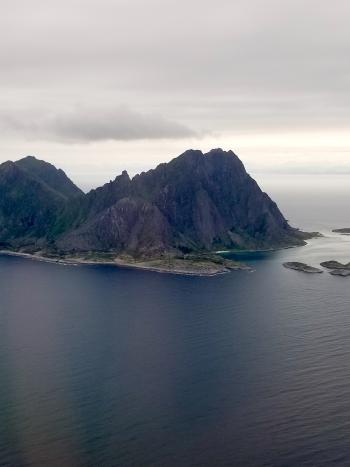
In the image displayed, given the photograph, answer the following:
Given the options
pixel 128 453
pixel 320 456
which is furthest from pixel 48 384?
pixel 320 456

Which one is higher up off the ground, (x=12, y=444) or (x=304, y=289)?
(x=304, y=289)

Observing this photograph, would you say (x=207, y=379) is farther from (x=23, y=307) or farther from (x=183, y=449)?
(x=23, y=307)

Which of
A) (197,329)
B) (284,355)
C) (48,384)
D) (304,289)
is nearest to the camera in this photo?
(48,384)

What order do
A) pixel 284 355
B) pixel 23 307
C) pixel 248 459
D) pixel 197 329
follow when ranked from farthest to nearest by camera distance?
1. pixel 23 307
2. pixel 197 329
3. pixel 284 355
4. pixel 248 459

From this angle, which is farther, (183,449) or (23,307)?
(23,307)

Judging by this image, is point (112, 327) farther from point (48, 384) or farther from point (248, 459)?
point (248, 459)

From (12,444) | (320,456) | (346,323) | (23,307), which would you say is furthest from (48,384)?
(346,323)
